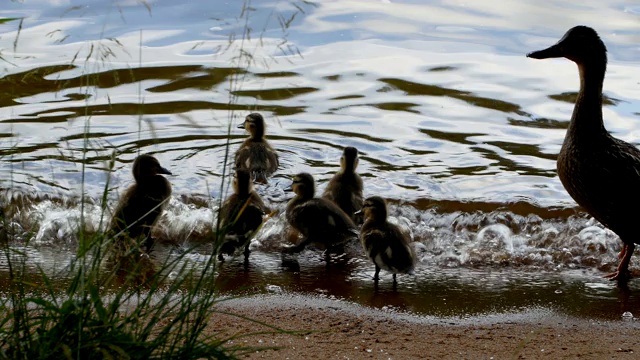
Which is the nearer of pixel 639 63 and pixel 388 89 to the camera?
pixel 388 89

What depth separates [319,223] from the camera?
6395 mm

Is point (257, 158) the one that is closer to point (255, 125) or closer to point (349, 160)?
point (255, 125)

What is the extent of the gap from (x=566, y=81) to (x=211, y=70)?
3.48 meters

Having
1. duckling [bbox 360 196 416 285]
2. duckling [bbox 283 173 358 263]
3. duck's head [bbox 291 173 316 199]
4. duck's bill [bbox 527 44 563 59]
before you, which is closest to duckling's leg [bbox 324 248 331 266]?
duckling [bbox 283 173 358 263]

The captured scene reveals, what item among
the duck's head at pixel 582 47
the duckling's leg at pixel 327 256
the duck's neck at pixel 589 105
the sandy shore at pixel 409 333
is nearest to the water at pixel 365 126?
the duckling's leg at pixel 327 256

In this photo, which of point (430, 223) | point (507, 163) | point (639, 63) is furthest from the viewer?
point (639, 63)

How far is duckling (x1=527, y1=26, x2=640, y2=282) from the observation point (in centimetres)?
593

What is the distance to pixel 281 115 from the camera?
9.20m

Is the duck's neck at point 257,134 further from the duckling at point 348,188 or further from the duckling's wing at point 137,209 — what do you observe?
the duckling's wing at point 137,209

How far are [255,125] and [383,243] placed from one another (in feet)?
9.09

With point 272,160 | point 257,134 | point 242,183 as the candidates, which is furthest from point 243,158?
point 242,183

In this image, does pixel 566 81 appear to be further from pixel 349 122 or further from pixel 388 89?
pixel 349 122

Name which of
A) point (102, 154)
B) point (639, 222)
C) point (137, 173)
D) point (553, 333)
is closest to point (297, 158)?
point (102, 154)

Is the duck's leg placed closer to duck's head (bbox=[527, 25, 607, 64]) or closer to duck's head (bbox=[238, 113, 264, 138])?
duck's head (bbox=[527, 25, 607, 64])
